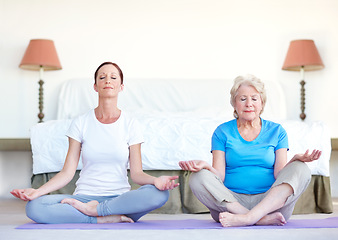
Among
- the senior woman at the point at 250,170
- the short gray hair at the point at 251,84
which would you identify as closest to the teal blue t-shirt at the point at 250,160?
the senior woman at the point at 250,170

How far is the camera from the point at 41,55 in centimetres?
449

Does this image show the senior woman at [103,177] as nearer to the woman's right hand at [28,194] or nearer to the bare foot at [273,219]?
the woman's right hand at [28,194]

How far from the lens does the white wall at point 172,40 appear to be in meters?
4.82

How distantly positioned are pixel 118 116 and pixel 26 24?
2954 millimetres

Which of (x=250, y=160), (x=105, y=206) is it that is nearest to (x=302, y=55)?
(x=250, y=160)

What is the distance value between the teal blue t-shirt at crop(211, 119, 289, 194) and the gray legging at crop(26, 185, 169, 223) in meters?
0.31

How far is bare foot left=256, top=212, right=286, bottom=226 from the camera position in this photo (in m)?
1.98

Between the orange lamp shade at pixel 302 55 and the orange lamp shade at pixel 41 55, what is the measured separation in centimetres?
208

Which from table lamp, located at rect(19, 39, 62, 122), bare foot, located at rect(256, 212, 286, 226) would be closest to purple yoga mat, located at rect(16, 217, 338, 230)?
bare foot, located at rect(256, 212, 286, 226)

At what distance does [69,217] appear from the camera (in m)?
2.06

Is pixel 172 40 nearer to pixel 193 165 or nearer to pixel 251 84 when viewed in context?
pixel 251 84

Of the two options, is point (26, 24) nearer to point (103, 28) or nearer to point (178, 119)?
point (103, 28)

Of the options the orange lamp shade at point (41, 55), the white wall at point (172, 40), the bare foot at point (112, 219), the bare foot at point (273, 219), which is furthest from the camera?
the white wall at point (172, 40)

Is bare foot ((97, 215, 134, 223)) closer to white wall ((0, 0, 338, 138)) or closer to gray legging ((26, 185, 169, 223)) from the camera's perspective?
gray legging ((26, 185, 169, 223))
